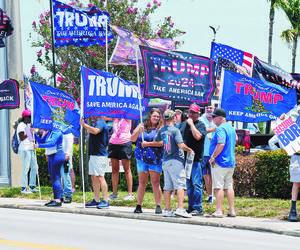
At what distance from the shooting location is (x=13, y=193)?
54.4 ft

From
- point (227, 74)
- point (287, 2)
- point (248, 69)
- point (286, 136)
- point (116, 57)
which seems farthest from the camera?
point (287, 2)

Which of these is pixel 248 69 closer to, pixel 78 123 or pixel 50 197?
pixel 78 123

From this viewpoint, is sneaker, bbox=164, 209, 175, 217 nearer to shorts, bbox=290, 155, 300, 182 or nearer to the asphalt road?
the asphalt road

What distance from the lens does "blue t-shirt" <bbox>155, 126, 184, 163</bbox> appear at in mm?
11734

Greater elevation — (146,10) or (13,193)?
(146,10)

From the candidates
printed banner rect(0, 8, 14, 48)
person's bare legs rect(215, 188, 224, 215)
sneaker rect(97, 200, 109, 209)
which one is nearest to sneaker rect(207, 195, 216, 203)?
person's bare legs rect(215, 188, 224, 215)

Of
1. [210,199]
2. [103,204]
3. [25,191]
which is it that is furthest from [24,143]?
[210,199]

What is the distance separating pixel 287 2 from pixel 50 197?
3586 cm

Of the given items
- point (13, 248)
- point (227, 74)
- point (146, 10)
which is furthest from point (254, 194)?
point (146, 10)

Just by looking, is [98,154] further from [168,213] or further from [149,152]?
[168,213]

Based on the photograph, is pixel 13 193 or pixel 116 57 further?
pixel 116 57

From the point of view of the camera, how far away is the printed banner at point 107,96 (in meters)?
13.3

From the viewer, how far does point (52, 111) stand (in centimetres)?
1395

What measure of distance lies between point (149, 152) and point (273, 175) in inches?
141
